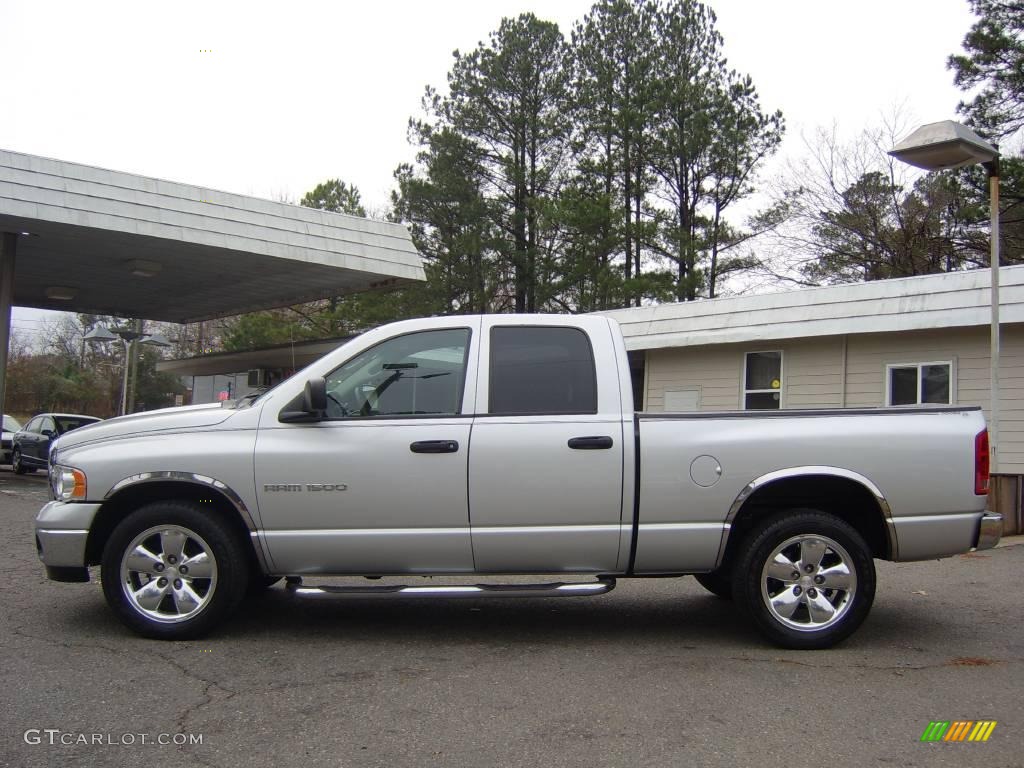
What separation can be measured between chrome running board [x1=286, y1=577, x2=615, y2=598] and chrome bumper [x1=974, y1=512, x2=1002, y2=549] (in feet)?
7.36

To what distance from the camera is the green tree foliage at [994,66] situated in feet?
67.8

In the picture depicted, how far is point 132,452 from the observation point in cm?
543

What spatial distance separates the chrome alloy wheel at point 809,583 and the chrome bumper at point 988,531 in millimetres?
826

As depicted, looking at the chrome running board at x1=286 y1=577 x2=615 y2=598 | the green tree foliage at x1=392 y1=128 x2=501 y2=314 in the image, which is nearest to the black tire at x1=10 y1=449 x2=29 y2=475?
the green tree foliage at x1=392 y1=128 x2=501 y2=314

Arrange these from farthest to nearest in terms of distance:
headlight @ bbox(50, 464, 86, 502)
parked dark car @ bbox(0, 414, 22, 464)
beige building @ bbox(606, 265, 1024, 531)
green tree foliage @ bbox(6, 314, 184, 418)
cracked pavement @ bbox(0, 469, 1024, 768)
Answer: green tree foliage @ bbox(6, 314, 184, 418)
parked dark car @ bbox(0, 414, 22, 464)
beige building @ bbox(606, 265, 1024, 531)
headlight @ bbox(50, 464, 86, 502)
cracked pavement @ bbox(0, 469, 1024, 768)

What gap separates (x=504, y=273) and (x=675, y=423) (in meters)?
26.4

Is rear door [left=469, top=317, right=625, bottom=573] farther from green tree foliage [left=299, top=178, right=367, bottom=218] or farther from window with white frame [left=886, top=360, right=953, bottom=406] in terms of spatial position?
green tree foliage [left=299, top=178, right=367, bottom=218]

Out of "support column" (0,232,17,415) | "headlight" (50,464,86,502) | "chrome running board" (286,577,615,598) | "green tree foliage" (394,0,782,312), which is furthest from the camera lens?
"green tree foliage" (394,0,782,312)

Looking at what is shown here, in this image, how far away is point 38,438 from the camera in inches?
786

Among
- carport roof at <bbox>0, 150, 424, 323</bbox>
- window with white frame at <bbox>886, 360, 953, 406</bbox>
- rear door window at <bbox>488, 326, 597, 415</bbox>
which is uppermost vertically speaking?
carport roof at <bbox>0, 150, 424, 323</bbox>

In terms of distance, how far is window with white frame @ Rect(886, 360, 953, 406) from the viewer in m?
13.1

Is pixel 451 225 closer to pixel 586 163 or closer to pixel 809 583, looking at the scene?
pixel 586 163

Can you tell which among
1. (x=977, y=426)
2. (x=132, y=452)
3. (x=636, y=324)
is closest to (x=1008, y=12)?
(x=636, y=324)

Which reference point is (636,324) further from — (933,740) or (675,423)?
(933,740)
